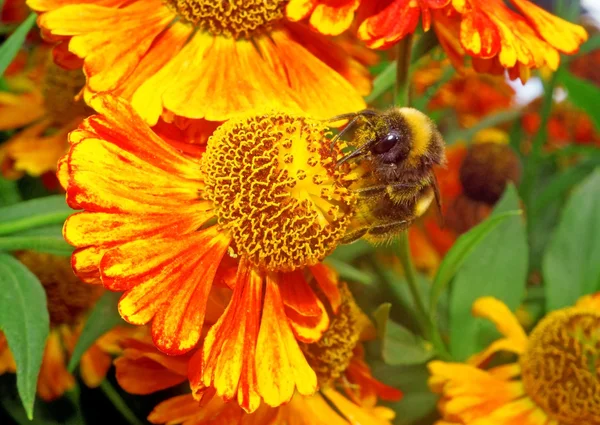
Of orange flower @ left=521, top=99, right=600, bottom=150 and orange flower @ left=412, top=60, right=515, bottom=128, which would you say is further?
orange flower @ left=521, top=99, right=600, bottom=150

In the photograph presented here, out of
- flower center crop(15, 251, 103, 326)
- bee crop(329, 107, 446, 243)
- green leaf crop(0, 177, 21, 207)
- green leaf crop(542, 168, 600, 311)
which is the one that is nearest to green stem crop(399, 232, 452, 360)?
bee crop(329, 107, 446, 243)

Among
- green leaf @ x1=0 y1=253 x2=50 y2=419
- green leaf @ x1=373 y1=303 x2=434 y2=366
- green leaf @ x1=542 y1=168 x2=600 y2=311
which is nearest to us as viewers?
green leaf @ x1=0 y1=253 x2=50 y2=419

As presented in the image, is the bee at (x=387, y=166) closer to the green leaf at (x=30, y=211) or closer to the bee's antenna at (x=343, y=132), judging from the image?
the bee's antenna at (x=343, y=132)

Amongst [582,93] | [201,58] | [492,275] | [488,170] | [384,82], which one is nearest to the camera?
[201,58]

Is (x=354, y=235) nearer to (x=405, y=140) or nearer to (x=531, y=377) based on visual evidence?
(x=405, y=140)

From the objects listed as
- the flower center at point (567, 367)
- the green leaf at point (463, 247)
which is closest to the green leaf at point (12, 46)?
the green leaf at point (463, 247)

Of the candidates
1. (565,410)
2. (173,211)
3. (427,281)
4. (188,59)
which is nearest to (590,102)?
(427,281)

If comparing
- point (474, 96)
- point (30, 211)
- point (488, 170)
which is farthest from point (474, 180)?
point (30, 211)

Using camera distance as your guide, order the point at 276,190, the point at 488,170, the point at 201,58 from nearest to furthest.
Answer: the point at 276,190 < the point at 201,58 < the point at 488,170

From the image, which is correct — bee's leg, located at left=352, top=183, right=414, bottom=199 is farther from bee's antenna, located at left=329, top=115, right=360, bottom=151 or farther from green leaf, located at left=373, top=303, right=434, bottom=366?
green leaf, located at left=373, top=303, right=434, bottom=366
